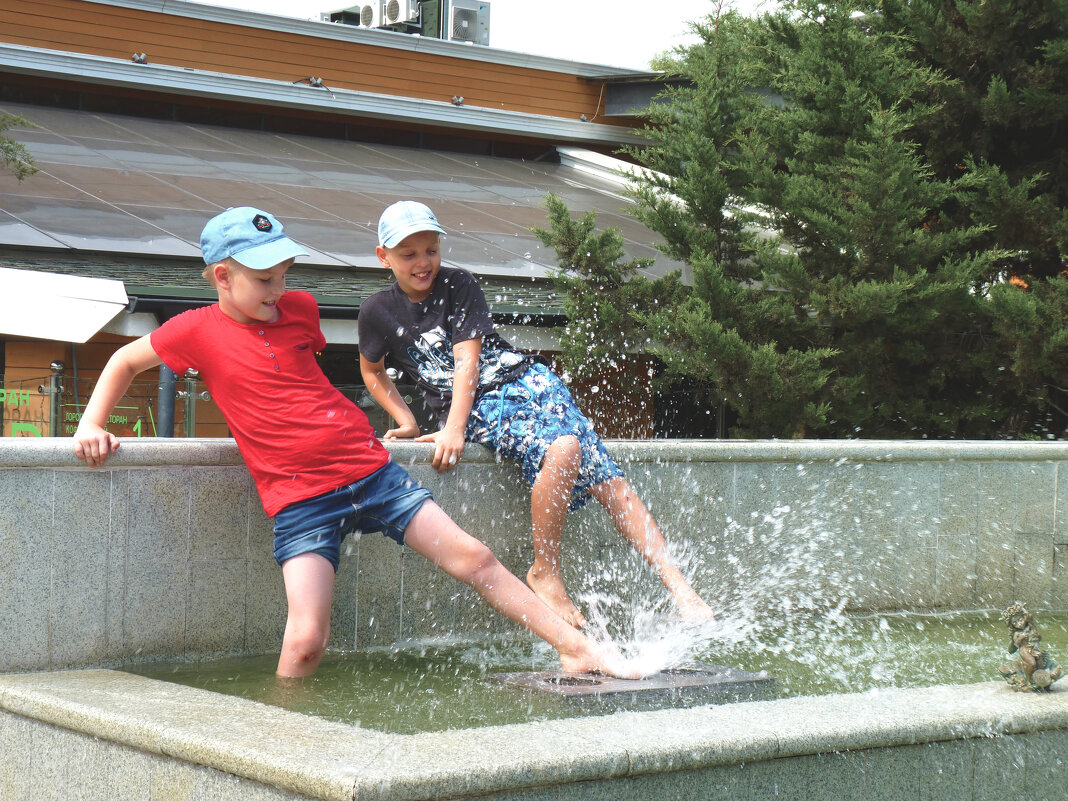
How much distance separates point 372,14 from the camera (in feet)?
68.0

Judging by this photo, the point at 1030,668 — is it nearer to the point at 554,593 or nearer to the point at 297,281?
the point at 554,593

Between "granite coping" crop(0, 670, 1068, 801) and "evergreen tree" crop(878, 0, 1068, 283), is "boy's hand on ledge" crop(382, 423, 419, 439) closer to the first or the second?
"granite coping" crop(0, 670, 1068, 801)

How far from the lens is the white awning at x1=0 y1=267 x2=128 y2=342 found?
788cm

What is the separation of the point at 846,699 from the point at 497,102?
649 inches

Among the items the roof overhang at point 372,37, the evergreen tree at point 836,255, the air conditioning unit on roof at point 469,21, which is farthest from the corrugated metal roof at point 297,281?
the air conditioning unit on roof at point 469,21

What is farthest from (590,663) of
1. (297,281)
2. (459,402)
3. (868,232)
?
(297,281)

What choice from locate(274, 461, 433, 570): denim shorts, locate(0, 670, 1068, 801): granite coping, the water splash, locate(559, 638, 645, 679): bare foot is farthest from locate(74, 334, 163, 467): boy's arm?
the water splash

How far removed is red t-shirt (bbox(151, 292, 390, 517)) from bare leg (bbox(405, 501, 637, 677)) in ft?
1.22

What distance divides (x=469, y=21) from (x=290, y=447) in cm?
1804

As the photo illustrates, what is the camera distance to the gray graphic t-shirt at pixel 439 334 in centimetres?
461

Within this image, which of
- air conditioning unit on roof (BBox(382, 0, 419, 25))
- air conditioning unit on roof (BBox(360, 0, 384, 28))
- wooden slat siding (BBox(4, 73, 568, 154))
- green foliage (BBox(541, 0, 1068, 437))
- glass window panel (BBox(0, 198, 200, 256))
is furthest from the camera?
air conditioning unit on roof (BBox(360, 0, 384, 28))

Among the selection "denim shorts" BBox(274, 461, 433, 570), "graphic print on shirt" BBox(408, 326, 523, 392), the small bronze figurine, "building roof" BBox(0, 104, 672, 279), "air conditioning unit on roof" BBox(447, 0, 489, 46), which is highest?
"air conditioning unit on roof" BBox(447, 0, 489, 46)

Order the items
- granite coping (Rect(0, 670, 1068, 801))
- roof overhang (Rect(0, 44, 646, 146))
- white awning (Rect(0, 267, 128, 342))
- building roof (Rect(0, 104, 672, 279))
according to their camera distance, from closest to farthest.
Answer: granite coping (Rect(0, 670, 1068, 801)) → white awning (Rect(0, 267, 128, 342)) → building roof (Rect(0, 104, 672, 279)) → roof overhang (Rect(0, 44, 646, 146))

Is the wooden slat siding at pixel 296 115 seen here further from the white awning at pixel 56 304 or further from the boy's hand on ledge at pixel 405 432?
the boy's hand on ledge at pixel 405 432
